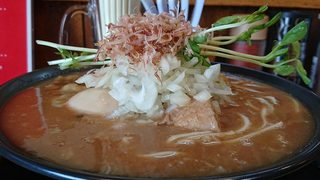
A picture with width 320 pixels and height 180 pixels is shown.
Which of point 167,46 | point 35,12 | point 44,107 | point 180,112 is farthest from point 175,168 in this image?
point 35,12

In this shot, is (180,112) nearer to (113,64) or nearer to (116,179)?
(113,64)

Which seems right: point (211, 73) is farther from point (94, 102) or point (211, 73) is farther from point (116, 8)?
point (116, 8)

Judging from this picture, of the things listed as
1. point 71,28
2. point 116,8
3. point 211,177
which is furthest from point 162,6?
point 211,177

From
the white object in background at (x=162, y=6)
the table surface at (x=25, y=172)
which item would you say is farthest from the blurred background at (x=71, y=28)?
the table surface at (x=25, y=172)

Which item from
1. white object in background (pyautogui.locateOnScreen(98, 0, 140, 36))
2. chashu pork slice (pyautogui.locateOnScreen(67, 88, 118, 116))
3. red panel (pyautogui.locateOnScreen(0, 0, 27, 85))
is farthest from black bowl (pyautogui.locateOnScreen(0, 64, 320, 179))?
red panel (pyautogui.locateOnScreen(0, 0, 27, 85))

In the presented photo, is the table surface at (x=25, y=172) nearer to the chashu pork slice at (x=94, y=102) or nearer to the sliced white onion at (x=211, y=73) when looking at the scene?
the chashu pork slice at (x=94, y=102)

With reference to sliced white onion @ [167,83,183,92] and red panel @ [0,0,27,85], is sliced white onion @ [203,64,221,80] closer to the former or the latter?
sliced white onion @ [167,83,183,92]
